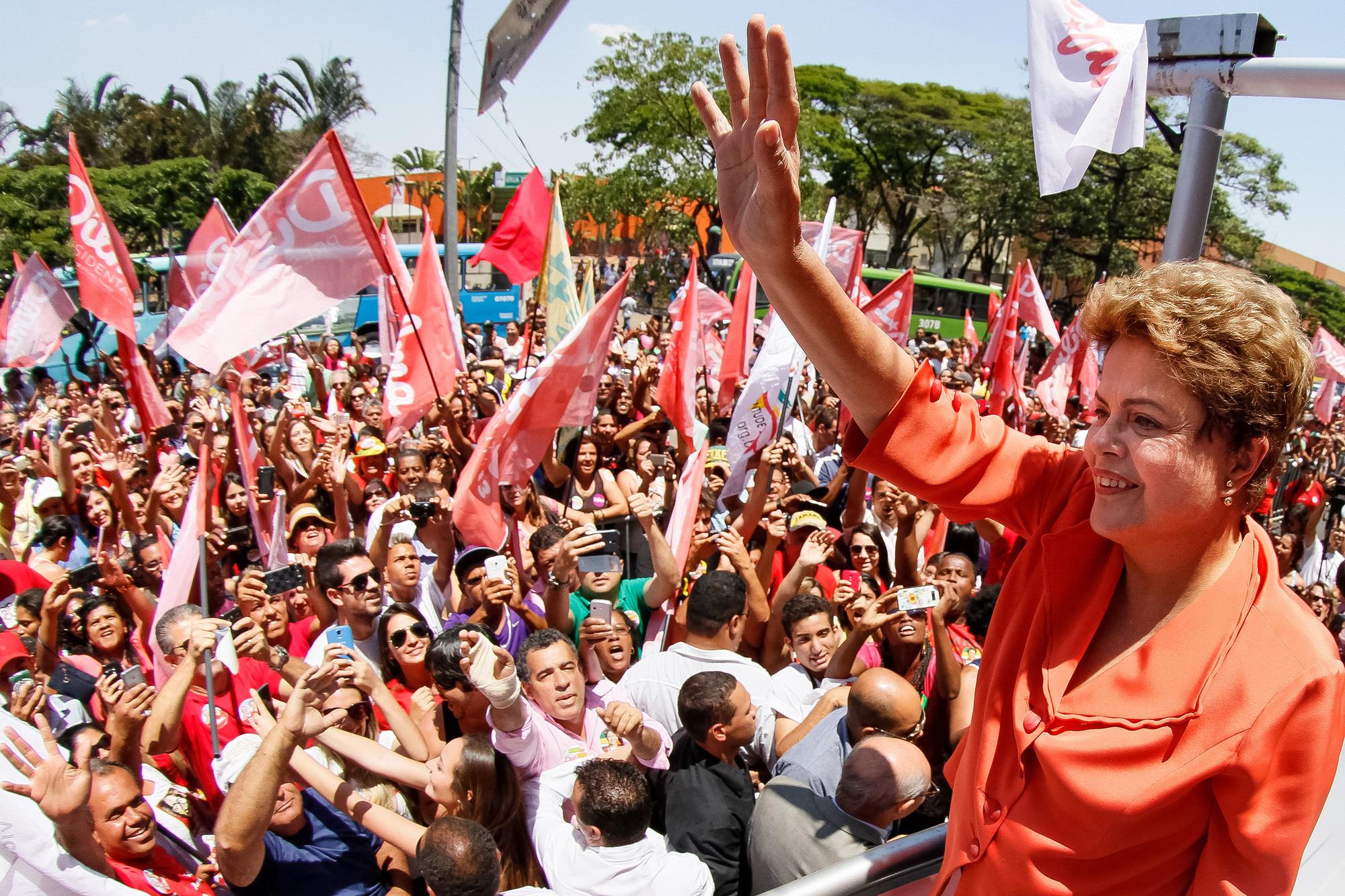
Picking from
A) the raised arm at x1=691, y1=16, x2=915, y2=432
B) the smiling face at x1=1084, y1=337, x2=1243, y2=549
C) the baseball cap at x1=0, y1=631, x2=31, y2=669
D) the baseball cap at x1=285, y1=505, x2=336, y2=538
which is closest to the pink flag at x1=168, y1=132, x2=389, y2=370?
the baseball cap at x1=285, y1=505, x2=336, y2=538

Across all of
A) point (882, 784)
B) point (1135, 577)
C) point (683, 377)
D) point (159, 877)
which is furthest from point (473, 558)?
point (1135, 577)

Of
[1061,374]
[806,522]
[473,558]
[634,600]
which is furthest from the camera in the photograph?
[1061,374]

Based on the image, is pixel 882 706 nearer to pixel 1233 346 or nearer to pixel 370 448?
pixel 1233 346

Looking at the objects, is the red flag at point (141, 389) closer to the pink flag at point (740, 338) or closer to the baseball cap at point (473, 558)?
the baseball cap at point (473, 558)

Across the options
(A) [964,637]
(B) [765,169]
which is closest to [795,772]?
(A) [964,637]

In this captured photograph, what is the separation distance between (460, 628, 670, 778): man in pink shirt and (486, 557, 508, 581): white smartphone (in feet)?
2.51

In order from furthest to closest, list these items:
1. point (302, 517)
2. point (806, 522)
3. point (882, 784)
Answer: point (302, 517), point (806, 522), point (882, 784)

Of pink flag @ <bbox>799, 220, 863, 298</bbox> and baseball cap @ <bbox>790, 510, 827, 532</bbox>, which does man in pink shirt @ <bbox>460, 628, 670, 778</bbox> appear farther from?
pink flag @ <bbox>799, 220, 863, 298</bbox>

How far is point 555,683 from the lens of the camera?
325 cm

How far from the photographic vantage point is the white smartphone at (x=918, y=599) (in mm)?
3076

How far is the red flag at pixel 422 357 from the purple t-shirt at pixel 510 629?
245 centimetres

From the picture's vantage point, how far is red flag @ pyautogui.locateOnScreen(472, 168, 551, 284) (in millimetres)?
10312

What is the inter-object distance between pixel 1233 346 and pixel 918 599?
1996mm

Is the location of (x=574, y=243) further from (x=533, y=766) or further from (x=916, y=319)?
(x=533, y=766)
